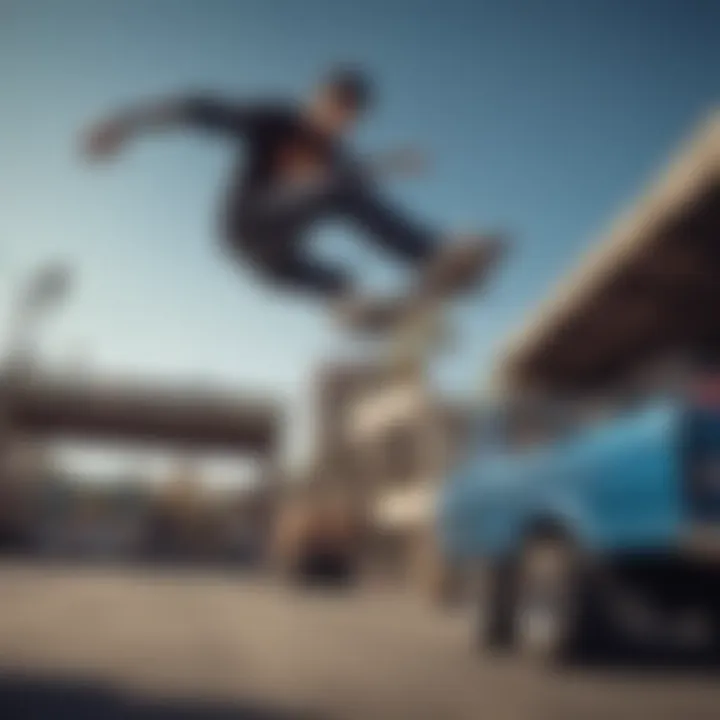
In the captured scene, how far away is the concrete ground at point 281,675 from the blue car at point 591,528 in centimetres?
43

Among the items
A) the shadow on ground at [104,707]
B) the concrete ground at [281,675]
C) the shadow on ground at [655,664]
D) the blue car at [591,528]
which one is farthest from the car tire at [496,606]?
the shadow on ground at [104,707]

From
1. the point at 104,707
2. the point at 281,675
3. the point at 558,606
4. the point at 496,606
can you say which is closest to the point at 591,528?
A: the point at 558,606

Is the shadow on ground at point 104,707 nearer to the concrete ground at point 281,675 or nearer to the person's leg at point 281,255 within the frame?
the concrete ground at point 281,675

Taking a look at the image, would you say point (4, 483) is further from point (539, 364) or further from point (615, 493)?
point (615, 493)

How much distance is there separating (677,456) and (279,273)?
3.92 metres

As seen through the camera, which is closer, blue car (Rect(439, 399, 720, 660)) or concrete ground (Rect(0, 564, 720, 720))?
concrete ground (Rect(0, 564, 720, 720))

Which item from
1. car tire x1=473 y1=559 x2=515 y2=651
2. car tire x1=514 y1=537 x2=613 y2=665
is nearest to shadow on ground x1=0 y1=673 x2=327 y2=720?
car tire x1=514 y1=537 x2=613 y2=665

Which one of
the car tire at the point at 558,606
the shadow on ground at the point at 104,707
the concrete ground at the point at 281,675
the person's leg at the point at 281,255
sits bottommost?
the shadow on ground at the point at 104,707

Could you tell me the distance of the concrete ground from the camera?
15.1 ft

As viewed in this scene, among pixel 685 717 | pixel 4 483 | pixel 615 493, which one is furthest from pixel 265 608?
pixel 4 483

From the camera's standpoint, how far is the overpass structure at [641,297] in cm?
881

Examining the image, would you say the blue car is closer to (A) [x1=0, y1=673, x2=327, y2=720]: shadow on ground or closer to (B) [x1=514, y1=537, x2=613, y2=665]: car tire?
(B) [x1=514, y1=537, x2=613, y2=665]: car tire

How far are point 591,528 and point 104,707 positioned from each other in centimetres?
→ 334

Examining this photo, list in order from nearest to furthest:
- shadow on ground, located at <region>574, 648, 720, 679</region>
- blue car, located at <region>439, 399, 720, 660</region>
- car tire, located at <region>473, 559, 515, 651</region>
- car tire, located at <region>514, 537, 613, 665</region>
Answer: blue car, located at <region>439, 399, 720, 660</region>
shadow on ground, located at <region>574, 648, 720, 679</region>
car tire, located at <region>514, 537, 613, 665</region>
car tire, located at <region>473, 559, 515, 651</region>
